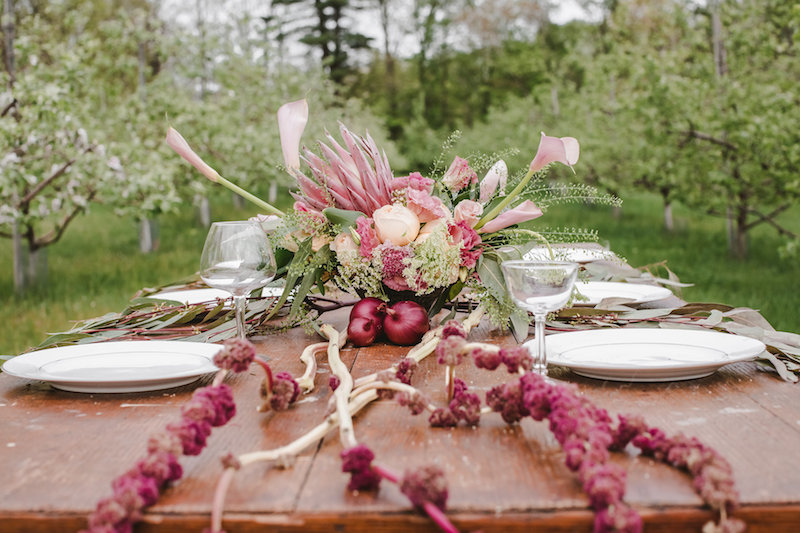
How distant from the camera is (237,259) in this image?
1.57m

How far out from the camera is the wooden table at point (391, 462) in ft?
2.59

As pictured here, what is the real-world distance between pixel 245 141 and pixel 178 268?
79.8 inches

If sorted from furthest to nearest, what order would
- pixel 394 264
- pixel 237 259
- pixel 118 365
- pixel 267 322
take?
pixel 267 322, pixel 394 264, pixel 237 259, pixel 118 365

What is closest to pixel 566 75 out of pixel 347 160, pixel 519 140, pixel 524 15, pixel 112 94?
pixel 524 15

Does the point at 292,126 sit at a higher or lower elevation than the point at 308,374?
higher

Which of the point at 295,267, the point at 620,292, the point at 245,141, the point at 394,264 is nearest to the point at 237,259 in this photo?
the point at 295,267

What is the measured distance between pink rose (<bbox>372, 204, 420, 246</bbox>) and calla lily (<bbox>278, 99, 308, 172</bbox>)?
28 cm

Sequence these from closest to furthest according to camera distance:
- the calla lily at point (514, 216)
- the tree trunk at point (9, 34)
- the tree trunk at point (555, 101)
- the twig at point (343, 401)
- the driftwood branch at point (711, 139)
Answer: the twig at point (343, 401), the calla lily at point (514, 216), the tree trunk at point (9, 34), the driftwood branch at point (711, 139), the tree trunk at point (555, 101)

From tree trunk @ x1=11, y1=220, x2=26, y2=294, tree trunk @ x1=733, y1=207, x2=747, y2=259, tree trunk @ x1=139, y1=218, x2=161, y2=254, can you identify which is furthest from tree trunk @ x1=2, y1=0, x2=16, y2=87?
tree trunk @ x1=733, y1=207, x2=747, y2=259

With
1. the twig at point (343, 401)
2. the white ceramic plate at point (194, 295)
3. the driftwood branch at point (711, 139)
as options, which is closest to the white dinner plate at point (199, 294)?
the white ceramic plate at point (194, 295)

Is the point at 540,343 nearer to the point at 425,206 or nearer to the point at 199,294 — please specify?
the point at 425,206

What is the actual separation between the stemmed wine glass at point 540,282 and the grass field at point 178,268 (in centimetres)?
185

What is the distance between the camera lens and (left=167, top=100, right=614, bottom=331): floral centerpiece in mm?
1672

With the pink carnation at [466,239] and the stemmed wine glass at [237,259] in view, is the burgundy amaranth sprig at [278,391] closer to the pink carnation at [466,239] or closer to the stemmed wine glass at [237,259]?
the stemmed wine glass at [237,259]
